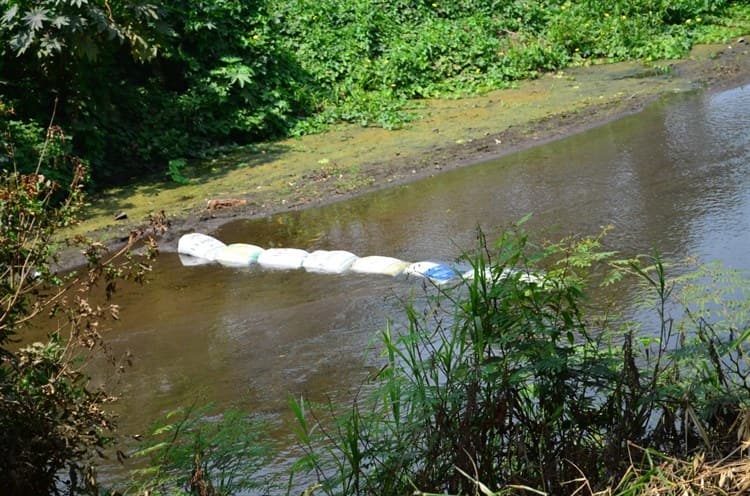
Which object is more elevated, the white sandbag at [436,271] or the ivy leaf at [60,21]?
the ivy leaf at [60,21]

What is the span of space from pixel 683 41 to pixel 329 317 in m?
9.68

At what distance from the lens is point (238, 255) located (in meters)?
8.12

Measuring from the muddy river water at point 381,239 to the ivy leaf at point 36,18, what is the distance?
268cm

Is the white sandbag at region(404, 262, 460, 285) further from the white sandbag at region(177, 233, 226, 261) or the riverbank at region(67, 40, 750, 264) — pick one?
the riverbank at region(67, 40, 750, 264)

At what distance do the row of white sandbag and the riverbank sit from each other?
0.42 m

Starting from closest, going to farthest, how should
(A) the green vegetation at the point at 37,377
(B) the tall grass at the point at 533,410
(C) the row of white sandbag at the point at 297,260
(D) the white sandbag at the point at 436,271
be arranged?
(B) the tall grass at the point at 533,410 → (A) the green vegetation at the point at 37,377 → (D) the white sandbag at the point at 436,271 → (C) the row of white sandbag at the point at 297,260

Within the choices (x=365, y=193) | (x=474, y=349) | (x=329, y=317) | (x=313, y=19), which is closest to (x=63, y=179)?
(x=365, y=193)

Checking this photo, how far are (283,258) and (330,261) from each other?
48 cm

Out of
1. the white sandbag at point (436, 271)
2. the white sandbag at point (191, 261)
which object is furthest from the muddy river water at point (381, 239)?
the white sandbag at point (436, 271)

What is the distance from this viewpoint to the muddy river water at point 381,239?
5859mm

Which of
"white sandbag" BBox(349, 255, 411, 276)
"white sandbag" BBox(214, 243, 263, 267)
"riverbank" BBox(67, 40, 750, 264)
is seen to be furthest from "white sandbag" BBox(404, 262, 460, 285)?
"riverbank" BBox(67, 40, 750, 264)

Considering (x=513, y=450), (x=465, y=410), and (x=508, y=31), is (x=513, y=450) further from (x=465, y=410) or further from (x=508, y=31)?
(x=508, y=31)

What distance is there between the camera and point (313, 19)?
46.6 feet

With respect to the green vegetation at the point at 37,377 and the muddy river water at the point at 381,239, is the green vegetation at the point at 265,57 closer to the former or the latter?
the muddy river water at the point at 381,239
